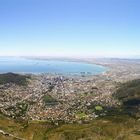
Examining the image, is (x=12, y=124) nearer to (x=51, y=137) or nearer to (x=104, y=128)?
(x=51, y=137)

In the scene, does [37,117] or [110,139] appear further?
[37,117]

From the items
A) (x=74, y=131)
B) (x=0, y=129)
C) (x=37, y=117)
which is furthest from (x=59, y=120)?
(x=0, y=129)

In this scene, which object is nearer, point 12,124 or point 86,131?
point 86,131

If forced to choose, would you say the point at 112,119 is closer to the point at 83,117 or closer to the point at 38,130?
the point at 83,117

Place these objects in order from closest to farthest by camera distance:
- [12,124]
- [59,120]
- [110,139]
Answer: [110,139]
[12,124]
[59,120]

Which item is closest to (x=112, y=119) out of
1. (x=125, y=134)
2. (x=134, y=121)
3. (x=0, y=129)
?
(x=134, y=121)

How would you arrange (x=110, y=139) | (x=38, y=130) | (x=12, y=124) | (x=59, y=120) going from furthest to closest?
1. (x=59, y=120)
2. (x=12, y=124)
3. (x=38, y=130)
4. (x=110, y=139)

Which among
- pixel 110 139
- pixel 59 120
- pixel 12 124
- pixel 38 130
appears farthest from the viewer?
pixel 59 120
